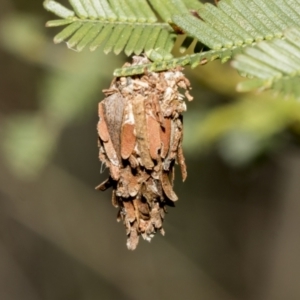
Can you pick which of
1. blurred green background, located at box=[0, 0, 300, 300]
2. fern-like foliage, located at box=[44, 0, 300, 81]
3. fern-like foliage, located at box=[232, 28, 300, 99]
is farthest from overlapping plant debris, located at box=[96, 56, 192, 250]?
blurred green background, located at box=[0, 0, 300, 300]

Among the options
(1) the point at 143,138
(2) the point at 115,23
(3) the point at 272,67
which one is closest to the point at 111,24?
(2) the point at 115,23

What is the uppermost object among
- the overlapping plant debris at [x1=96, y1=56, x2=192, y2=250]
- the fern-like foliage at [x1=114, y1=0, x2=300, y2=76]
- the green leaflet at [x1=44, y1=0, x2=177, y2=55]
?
the fern-like foliage at [x1=114, y1=0, x2=300, y2=76]

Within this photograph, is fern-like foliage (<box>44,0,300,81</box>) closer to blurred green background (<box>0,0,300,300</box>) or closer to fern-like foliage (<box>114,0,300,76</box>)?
fern-like foliage (<box>114,0,300,76</box>)

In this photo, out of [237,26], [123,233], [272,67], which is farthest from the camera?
[123,233]

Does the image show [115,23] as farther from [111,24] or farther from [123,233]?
[123,233]

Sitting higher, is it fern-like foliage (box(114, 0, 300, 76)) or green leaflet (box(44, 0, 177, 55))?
fern-like foliage (box(114, 0, 300, 76))

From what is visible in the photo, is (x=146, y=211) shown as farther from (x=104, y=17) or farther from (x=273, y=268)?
(x=273, y=268)

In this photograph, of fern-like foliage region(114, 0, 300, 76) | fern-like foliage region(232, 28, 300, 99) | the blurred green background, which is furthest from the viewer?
the blurred green background
